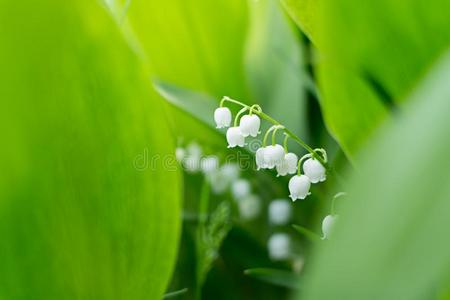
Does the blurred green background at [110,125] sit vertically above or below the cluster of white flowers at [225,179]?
above

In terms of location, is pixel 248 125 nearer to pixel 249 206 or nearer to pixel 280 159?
pixel 280 159

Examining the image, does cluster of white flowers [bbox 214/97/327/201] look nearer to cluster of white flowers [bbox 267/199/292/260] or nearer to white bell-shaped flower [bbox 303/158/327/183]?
white bell-shaped flower [bbox 303/158/327/183]

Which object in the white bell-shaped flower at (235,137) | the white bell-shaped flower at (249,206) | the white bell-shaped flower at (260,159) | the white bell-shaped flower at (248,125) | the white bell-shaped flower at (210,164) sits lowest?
the white bell-shaped flower at (249,206)

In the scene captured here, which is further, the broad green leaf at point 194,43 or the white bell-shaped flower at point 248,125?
the broad green leaf at point 194,43

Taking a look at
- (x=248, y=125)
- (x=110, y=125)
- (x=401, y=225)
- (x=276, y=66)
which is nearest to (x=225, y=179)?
(x=276, y=66)

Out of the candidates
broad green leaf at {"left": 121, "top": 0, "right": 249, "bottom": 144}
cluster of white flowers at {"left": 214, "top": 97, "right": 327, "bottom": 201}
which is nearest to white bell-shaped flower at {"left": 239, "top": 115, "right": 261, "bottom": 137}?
cluster of white flowers at {"left": 214, "top": 97, "right": 327, "bottom": 201}

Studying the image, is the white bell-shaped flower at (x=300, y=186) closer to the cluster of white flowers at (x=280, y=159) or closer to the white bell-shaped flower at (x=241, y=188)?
the cluster of white flowers at (x=280, y=159)

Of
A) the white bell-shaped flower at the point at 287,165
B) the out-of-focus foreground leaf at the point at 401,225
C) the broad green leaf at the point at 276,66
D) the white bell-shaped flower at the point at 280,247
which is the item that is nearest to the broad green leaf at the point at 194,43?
the broad green leaf at the point at 276,66
